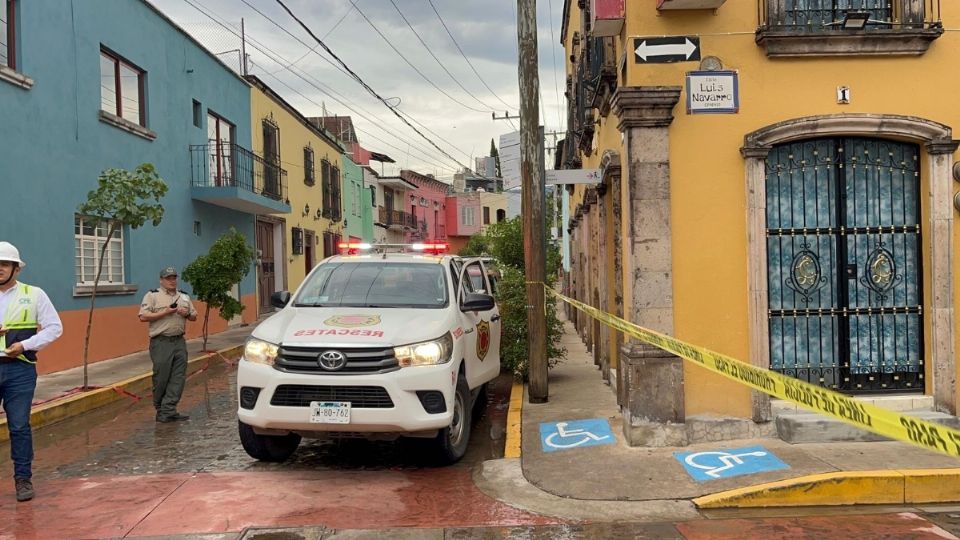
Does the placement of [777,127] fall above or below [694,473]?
above

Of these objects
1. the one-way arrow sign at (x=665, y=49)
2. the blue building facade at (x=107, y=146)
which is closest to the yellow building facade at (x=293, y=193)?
the blue building facade at (x=107, y=146)

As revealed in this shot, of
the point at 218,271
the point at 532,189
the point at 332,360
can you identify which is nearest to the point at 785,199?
the point at 532,189

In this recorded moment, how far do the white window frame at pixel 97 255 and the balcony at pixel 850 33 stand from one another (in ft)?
33.5

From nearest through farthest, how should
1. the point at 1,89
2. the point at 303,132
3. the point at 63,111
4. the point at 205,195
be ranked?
the point at 1,89, the point at 63,111, the point at 205,195, the point at 303,132

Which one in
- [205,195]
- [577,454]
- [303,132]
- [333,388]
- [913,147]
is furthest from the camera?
[303,132]

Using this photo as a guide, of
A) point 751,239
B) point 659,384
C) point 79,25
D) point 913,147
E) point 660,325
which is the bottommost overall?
point 659,384

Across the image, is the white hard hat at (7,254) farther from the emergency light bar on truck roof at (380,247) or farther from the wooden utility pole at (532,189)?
the wooden utility pole at (532,189)

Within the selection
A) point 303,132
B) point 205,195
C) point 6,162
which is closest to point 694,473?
point 6,162

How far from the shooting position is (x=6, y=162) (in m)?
10.8

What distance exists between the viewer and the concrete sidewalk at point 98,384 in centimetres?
884

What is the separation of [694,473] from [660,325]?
1399 mm

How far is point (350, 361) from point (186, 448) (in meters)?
2.48

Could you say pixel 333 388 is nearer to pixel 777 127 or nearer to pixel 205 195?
pixel 777 127

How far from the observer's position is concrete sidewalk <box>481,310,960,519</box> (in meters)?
5.40
